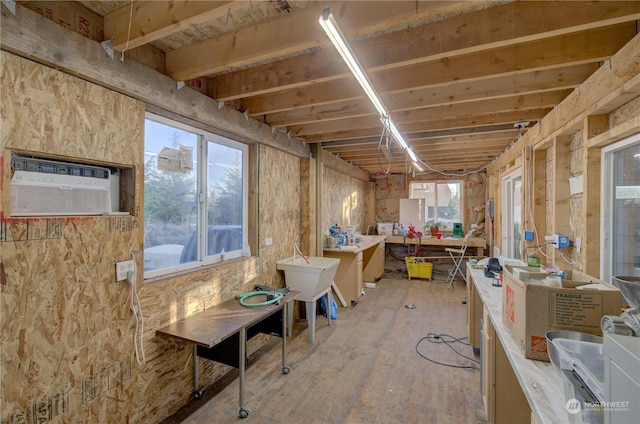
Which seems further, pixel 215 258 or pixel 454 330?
pixel 454 330

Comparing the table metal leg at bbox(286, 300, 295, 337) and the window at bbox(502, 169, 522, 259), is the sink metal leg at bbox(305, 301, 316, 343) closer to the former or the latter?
the table metal leg at bbox(286, 300, 295, 337)

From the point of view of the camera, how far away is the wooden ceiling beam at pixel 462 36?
4.89 ft

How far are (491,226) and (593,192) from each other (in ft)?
12.6

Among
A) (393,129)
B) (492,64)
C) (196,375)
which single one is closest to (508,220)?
(393,129)

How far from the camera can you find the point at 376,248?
6098mm

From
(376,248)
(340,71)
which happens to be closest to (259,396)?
(340,71)

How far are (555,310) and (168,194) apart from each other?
2.56 m

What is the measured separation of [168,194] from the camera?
234cm

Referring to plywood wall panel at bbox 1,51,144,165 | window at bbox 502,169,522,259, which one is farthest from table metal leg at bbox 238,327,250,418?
window at bbox 502,169,522,259

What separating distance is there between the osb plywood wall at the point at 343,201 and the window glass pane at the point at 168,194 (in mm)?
2779

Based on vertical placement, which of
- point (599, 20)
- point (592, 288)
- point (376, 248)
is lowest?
point (376, 248)

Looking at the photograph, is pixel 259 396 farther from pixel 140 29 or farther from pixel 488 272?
pixel 140 29

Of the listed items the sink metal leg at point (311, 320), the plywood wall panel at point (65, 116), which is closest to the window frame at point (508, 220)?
the sink metal leg at point (311, 320)

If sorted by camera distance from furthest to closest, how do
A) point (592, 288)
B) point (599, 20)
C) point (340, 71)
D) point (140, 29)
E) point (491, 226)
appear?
point (491, 226) < point (340, 71) < point (140, 29) < point (599, 20) < point (592, 288)
